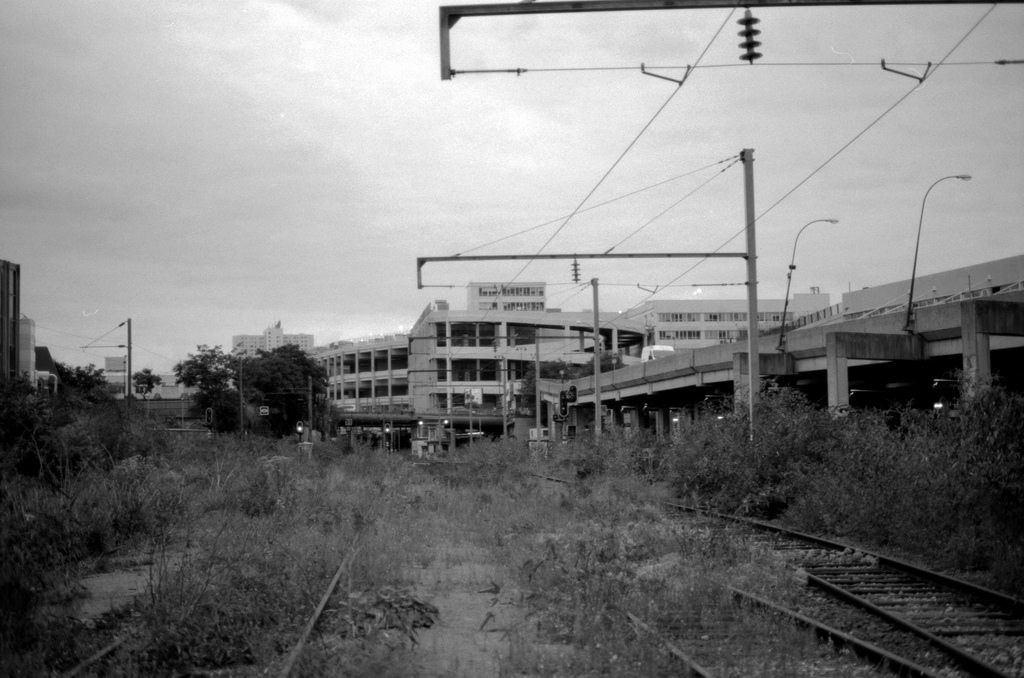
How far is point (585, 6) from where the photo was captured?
10.5 meters

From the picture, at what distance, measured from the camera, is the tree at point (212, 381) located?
74000 millimetres

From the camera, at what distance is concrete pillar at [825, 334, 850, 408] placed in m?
33.1

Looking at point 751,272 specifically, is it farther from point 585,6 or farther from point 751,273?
point 585,6

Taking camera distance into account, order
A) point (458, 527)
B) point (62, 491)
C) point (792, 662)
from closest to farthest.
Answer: point (792, 662), point (62, 491), point (458, 527)

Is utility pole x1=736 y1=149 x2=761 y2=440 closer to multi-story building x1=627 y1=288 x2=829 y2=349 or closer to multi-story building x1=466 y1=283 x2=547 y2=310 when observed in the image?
multi-story building x1=627 y1=288 x2=829 y2=349

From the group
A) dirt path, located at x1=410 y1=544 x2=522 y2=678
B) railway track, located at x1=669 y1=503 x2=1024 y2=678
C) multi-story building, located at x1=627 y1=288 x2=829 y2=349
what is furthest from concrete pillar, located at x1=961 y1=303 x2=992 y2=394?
multi-story building, located at x1=627 y1=288 x2=829 y2=349

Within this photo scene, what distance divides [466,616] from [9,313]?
45.8m

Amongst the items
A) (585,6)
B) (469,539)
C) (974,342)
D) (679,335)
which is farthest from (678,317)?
(585,6)

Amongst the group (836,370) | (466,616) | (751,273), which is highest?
(751,273)

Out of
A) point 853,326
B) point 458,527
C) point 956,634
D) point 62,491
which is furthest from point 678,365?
point 956,634

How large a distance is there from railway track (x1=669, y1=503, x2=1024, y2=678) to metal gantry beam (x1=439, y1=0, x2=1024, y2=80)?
20.7 ft

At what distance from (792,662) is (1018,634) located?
9.09ft

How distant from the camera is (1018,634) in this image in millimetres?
9945

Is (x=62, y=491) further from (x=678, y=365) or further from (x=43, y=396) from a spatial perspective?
(x=678, y=365)
